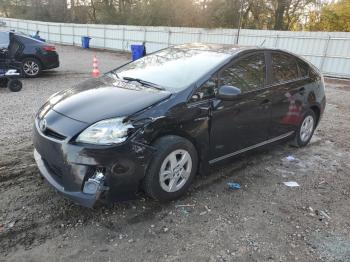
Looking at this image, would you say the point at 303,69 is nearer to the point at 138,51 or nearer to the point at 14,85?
the point at 14,85

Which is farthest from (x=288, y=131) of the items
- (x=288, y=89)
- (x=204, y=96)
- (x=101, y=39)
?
(x=101, y=39)

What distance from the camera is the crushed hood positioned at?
3.10m

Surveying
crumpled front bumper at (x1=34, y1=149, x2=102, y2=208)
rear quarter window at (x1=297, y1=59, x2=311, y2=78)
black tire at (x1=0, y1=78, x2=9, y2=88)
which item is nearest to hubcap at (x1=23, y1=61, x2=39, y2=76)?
black tire at (x1=0, y1=78, x2=9, y2=88)

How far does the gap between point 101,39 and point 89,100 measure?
24.2 meters

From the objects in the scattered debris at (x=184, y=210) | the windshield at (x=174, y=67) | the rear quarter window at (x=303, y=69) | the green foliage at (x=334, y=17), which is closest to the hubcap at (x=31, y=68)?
the windshield at (x=174, y=67)

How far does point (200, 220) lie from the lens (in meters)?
3.21

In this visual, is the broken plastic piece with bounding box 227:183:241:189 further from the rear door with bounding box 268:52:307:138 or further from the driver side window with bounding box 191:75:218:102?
the driver side window with bounding box 191:75:218:102

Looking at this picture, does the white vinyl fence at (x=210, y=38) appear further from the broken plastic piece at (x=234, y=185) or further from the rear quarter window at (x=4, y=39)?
the rear quarter window at (x=4, y=39)

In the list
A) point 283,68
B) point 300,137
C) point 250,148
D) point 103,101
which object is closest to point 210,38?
point 300,137

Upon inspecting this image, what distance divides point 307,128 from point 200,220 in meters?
3.01

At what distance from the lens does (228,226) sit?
314 centimetres

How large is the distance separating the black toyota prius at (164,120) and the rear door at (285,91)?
0.05ft

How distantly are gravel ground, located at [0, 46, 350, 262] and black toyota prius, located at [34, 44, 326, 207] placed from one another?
296 mm

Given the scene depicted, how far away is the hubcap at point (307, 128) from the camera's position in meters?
5.21
